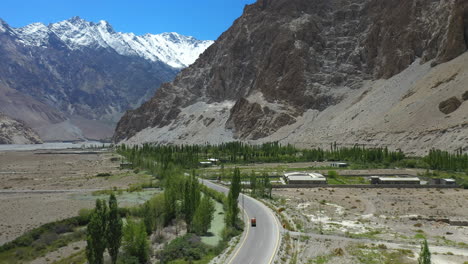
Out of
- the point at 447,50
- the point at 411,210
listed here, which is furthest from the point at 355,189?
the point at 447,50

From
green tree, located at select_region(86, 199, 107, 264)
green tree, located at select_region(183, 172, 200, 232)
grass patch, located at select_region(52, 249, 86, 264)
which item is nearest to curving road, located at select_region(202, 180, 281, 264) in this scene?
green tree, located at select_region(183, 172, 200, 232)

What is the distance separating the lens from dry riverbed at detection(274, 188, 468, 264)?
3150cm

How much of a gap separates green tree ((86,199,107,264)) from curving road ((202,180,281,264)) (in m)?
8.95

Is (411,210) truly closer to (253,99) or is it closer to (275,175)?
(275,175)

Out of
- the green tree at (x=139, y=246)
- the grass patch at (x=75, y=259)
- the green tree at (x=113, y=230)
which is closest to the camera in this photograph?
the green tree at (x=113, y=230)

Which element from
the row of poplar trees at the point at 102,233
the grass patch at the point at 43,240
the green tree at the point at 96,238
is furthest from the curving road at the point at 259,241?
the grass patch at the point at 43,240

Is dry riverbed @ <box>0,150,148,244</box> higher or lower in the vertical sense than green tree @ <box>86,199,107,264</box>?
lower

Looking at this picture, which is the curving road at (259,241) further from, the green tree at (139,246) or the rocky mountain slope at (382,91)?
the rocky mountain slope at (382,91)

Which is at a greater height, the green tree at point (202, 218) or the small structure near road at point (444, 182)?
the small structure near road at point (444, 182)

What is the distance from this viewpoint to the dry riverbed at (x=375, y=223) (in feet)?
103

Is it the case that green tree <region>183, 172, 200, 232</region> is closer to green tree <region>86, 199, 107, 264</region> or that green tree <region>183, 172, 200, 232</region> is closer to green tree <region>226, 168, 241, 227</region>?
green tree <region>226, 168, 241, 227</region>

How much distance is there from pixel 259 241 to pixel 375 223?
1765 cm

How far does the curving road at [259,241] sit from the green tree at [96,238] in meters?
8.95

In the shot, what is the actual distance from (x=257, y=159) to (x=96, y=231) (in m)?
94.8
